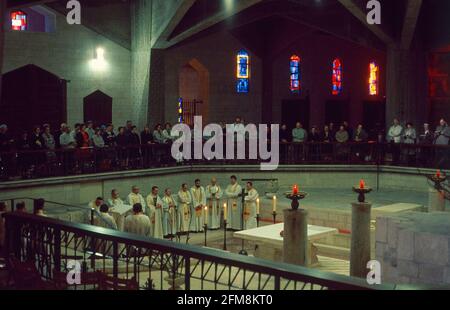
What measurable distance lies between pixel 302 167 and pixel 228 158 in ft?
7.75

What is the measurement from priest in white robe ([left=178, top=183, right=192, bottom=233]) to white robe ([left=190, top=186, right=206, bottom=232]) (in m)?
0.13

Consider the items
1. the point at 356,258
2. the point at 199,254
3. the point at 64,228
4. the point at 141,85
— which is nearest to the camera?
the point at 199,254

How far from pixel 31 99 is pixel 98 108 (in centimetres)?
252

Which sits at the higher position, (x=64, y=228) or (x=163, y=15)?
(x=163, y=15)

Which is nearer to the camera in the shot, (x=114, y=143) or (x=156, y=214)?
(x=156, y=214)

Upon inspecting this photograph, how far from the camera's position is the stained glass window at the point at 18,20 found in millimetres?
21312

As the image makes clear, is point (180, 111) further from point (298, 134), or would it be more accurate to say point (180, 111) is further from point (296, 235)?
point (296, 235)

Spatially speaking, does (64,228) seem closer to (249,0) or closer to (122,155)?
(122,155)

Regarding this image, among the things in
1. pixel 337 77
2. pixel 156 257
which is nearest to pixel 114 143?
pixel 156 257

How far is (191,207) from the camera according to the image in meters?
19.3

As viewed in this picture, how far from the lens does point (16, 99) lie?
70.4ft

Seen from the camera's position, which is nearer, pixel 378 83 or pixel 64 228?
pixel 64 228

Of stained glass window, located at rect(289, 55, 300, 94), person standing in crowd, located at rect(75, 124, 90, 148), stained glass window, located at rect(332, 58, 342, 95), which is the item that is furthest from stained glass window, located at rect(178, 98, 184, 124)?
person standing in crowd, located at rect(75, 124, 90, 148)

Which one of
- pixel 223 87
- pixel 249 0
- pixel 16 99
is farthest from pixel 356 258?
pixel 223 87
